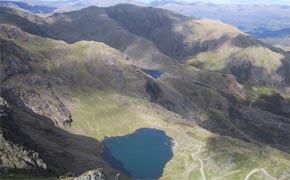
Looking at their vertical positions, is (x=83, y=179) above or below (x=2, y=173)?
above

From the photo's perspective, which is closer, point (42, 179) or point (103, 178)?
point (103, 178)

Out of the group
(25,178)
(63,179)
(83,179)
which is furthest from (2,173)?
(83,179)

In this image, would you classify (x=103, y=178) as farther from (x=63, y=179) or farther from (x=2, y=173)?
(x=2, y=173)

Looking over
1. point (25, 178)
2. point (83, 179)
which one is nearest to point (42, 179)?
point (25, 178)

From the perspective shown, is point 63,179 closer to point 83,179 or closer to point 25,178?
point 25,178

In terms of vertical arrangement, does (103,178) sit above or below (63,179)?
above

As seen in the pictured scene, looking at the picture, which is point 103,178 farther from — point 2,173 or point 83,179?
point 2,173

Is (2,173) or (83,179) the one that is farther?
(2,173)
